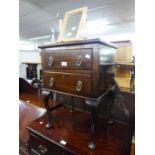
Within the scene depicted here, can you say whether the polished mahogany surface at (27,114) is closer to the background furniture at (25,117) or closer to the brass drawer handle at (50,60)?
the background furniture at (25,117)

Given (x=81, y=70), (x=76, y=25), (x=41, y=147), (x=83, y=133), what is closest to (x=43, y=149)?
(x=41, y=147)

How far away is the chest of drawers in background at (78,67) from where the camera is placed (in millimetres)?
772

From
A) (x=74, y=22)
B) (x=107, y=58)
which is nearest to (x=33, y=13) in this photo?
(x=74, y=22)

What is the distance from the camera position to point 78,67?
83 cm

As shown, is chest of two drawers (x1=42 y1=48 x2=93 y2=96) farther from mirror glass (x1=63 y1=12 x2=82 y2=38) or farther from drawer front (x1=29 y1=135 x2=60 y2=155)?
drawer front (x1=29 y1=135 x2=60 y2=155)

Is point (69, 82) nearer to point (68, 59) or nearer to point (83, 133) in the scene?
point (68, 59)

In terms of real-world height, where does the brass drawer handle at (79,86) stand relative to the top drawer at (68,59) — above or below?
below

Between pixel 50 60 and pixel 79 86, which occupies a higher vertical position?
pixel 50 60

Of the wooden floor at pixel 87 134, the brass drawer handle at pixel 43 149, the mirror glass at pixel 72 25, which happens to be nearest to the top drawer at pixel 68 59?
the mirror glass at pixel 72 25

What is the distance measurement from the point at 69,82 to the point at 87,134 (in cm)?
34

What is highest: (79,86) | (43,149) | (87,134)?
(79,86)

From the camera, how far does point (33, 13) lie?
3.02m

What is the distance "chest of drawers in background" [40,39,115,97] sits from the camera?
77cm

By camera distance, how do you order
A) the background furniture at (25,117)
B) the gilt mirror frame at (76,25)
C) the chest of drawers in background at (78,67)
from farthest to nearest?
the background furniture at (25,117)
the gilt mirror frame at (76,25)
the chest of drawers in background at (78,67)
